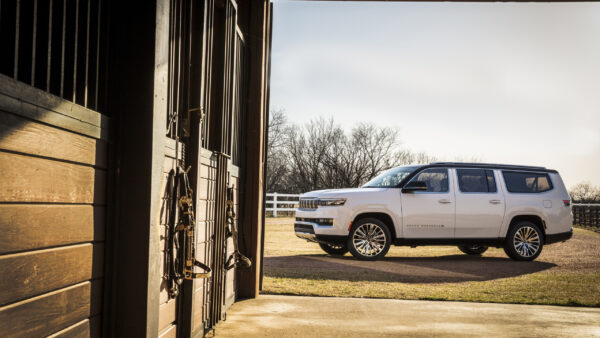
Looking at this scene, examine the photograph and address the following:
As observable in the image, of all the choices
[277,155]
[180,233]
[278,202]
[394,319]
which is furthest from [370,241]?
[277,155]

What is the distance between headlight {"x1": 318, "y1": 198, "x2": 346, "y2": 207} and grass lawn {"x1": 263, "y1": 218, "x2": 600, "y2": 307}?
1.05m

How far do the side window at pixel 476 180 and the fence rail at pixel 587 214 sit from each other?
1764 centimetres

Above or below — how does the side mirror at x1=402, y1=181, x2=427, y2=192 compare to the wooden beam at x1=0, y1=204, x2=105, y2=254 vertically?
above

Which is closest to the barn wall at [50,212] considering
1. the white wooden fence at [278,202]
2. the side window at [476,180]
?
the side window at [476,180]

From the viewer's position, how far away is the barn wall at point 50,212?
188 centimetres

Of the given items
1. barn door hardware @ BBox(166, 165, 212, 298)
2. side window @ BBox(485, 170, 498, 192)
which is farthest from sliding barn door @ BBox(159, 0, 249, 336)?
side window @ BBox(485, 170, 498, 192)

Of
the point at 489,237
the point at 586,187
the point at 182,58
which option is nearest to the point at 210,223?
the point at 182,58

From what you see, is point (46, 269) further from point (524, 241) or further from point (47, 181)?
point (524, 241)

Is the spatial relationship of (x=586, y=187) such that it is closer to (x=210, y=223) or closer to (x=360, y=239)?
(x=360, y=239)

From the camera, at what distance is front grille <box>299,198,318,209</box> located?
460 inches

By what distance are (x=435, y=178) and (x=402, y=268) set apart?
2.38 metres

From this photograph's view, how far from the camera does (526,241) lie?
12.2 metres

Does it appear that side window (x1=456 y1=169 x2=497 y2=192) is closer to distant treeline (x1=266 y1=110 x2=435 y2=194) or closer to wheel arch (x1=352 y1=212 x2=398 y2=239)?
wheel arch (x1=352 y1=212 x2=398 y2=239)

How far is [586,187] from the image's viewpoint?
166 feet
